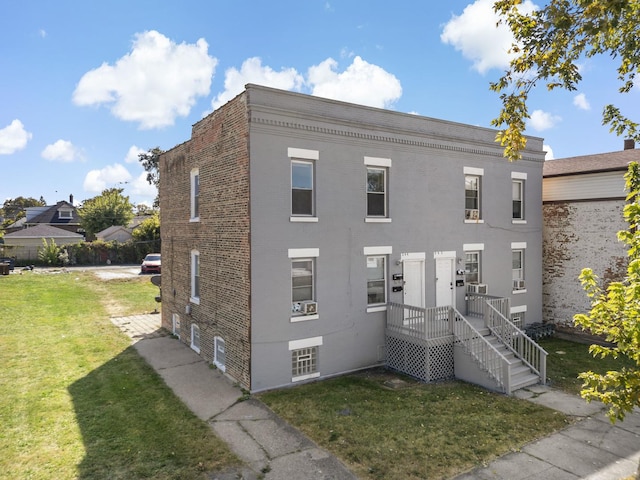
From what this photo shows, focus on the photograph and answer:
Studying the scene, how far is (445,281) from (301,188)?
6.31m

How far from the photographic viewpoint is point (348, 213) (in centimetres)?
1233

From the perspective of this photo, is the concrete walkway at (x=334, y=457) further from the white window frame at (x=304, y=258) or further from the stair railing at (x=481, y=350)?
the white window frame at (x=304, y=258)

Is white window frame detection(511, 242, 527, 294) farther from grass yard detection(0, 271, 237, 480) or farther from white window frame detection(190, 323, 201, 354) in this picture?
grass yard detection(0, 271, 237, 480)

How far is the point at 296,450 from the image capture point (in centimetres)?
796

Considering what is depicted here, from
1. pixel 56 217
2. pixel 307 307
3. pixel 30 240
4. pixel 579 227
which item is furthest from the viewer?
pixel 56 217

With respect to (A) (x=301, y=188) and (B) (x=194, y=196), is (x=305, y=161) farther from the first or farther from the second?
(B) (x=194, y=196)

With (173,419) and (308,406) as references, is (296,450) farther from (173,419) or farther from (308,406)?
(173,419)

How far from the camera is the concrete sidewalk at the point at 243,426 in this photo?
23.7ft

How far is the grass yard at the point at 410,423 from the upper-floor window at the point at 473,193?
6298mm

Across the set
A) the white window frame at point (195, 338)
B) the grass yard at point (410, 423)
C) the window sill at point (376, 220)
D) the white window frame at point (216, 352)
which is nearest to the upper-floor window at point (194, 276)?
the white window frame at point (195, 338)

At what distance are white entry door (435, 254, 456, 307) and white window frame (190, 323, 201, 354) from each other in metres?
8.40

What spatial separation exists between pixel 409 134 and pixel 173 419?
34.9 feet

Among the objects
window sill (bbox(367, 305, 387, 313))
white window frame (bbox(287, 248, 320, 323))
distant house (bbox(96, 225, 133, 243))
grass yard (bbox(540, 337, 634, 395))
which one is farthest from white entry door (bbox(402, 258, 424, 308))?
distant house (bbox(96, 225, 133, 243))

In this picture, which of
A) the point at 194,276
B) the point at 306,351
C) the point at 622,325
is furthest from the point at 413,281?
the point at 622,325
